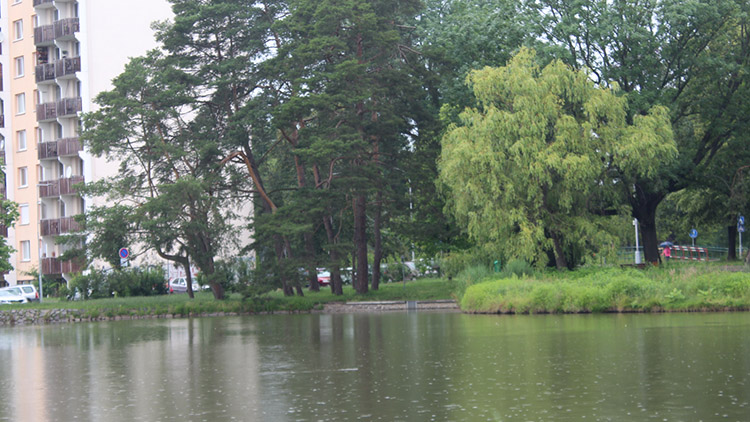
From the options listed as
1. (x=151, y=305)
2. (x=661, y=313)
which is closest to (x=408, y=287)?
(x=151, y=305)

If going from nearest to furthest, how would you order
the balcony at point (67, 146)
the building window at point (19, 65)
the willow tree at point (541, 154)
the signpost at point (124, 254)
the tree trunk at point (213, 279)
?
the willow tree at point (541, 154), the signpost at point (124, 254), the tree trunk at point (213, 279), the balcony at point (67, 146), the building window at point (19, 65)

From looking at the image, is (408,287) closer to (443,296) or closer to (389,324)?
(443,296)

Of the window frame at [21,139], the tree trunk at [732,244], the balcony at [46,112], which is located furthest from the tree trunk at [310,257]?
the window frame at [21,139]

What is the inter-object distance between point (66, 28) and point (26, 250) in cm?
1862

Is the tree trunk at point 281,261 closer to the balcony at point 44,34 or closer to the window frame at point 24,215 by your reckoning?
the balcony at point 44,34

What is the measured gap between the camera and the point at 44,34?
7425 centimetres

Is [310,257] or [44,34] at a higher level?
[44,34]

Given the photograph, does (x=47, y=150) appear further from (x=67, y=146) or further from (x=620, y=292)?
(x=620, y=292)

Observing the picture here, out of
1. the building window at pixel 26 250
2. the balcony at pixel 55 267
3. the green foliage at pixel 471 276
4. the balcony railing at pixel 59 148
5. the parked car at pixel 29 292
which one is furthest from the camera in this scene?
the building window at pixel 26 250

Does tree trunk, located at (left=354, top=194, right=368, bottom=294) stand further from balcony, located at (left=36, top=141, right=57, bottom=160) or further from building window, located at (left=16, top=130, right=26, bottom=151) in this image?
building window, located at (left=16, top=130, right=26, bottom=151)

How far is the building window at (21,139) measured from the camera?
3059 inches

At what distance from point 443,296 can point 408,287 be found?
559cm

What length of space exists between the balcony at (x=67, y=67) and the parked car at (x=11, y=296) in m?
17.7

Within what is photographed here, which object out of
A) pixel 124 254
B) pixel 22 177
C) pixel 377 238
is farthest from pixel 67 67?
pixel 377 238
